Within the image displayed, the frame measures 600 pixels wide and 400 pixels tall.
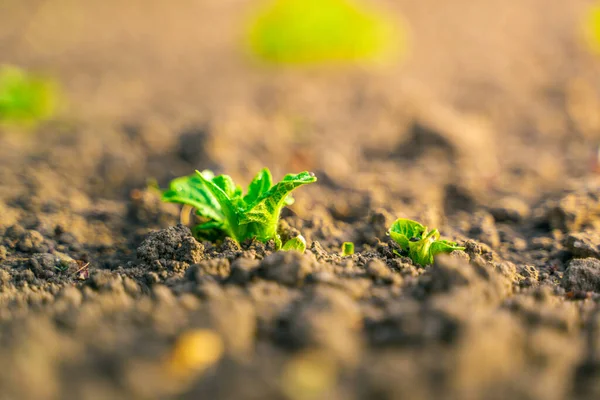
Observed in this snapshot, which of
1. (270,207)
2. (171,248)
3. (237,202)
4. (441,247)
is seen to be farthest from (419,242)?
(171,248)

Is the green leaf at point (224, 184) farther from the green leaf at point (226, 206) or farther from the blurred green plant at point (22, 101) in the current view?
the blurred green plant at point (22, 101)

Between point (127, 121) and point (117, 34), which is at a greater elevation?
point (117, 34)

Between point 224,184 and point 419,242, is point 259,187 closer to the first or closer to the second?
point 224,184

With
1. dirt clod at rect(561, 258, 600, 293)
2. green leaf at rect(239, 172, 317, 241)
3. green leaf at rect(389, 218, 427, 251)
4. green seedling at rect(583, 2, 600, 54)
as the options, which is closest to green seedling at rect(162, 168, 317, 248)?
green leaf at rect(239, 172, 317, 241)

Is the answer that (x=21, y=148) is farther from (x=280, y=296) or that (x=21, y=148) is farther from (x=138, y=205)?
(x=280, y=296)

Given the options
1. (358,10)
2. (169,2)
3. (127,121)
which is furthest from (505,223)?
(169,2)

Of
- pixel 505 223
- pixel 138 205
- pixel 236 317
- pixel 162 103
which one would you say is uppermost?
pixel 162 103

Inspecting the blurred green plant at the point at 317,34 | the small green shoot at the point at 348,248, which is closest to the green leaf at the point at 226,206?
the small green shoot at the point at 348,248

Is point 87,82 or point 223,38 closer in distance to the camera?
point 87,82
